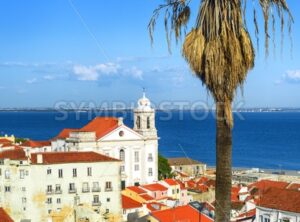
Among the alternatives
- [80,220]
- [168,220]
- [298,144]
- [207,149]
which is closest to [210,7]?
[168,220]

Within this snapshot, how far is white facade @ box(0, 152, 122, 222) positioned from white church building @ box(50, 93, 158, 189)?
54.5ft

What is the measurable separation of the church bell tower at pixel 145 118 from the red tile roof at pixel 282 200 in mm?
37811

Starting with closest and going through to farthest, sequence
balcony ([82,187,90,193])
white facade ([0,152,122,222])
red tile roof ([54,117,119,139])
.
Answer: white facade ([0,152,122,222]), balcony ([82,187,90,193]), red tile roof ([54,117,119,139])

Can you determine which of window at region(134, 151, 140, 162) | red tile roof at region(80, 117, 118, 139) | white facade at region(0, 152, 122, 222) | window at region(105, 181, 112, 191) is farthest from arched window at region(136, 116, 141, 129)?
window at region(105, 181, 112, 191)

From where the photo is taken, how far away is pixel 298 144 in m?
154

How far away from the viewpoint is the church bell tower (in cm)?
6238

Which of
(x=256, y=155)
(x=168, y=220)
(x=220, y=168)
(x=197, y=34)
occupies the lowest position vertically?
(x=256, y=155)

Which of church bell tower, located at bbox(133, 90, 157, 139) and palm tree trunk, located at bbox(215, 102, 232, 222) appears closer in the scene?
palm tree trunk, located at bbox(215, 102, 232, 222)

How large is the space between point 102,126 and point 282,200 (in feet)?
131

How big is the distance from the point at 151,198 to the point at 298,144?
116m

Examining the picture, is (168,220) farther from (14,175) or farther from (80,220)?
(14,175)

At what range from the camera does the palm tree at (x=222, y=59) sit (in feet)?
28.1

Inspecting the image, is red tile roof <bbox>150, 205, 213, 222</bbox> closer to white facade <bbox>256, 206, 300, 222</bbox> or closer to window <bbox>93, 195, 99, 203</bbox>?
white facade <bbox>256, 206, 300, 222</bbox>

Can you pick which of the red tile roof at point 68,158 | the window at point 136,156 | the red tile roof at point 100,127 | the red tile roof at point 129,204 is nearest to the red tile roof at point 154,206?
the red tile roof at point 129,204
